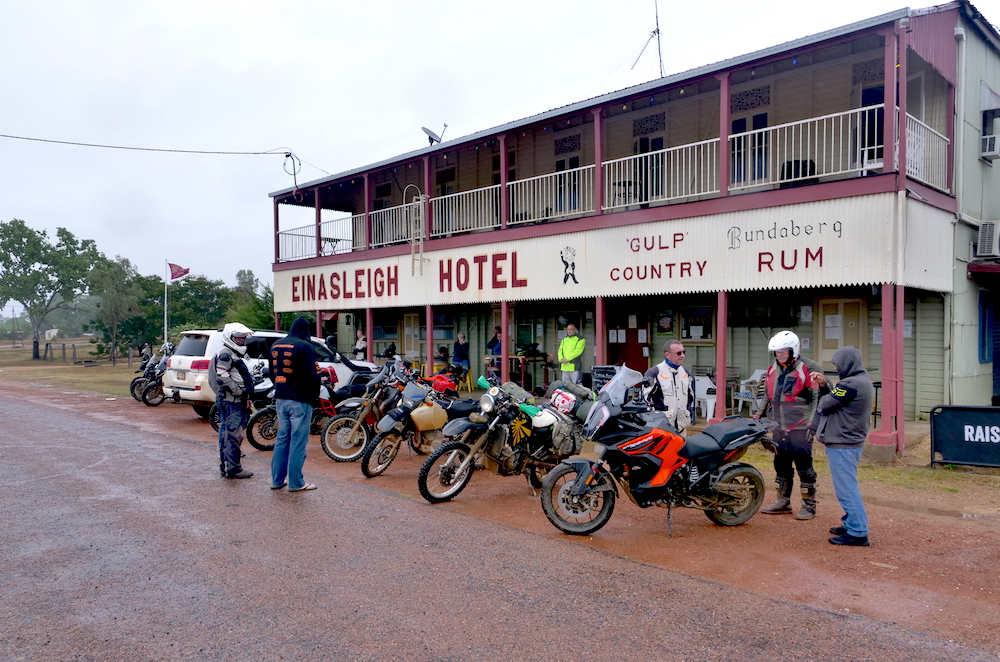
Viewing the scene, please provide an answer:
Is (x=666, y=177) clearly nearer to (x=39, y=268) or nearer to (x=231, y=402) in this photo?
(x=231, y=402)

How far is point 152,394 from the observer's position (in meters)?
16.5

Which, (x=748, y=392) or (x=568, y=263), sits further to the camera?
(x=568, y=263)

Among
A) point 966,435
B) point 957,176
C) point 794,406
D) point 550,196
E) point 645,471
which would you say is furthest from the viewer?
point 550,196

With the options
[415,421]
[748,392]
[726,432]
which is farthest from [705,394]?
[726,432]

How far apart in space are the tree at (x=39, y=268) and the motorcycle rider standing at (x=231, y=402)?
53671 millimetres

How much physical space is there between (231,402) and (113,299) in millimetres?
35568

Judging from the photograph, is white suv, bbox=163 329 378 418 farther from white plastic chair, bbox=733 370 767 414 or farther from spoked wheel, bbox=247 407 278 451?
white plastic chair, bbox=733 370 767 414

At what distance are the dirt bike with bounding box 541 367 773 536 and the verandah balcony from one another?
209 inches

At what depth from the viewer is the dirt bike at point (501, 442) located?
6.91 meters

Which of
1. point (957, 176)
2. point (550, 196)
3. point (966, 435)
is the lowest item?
point (966, 435)

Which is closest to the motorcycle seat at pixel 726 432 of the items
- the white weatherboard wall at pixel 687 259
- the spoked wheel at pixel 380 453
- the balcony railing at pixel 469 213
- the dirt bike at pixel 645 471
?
the dirt bike at pixel 645 471

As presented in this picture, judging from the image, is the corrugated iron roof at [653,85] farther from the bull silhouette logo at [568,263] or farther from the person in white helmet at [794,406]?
the person in white helmet at [794,406]

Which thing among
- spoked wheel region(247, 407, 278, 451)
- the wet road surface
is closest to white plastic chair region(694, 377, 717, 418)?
the wet road surface

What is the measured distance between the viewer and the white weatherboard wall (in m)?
9.59
